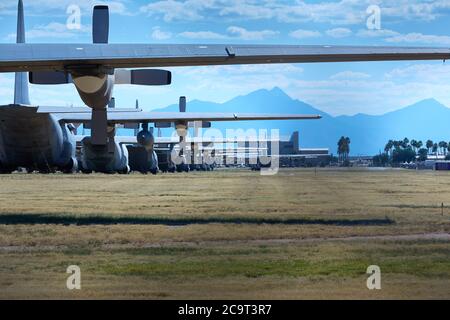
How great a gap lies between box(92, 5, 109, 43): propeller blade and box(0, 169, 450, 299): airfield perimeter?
18.2ft

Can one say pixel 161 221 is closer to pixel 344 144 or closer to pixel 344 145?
pixel 344 144

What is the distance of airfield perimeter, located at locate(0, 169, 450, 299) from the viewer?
36.1ft

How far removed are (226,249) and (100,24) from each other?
11.8 metres

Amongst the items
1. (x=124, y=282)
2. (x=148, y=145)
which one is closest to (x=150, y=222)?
(x=124, y=282)

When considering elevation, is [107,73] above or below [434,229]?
above

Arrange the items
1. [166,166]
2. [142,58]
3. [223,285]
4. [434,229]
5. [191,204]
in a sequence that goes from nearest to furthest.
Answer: [223,285] → [434,229] → [142,58] → [191,204] → [166,166]

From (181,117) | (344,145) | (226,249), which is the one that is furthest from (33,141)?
(226,249)

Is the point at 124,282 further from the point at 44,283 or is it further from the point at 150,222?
the point at 150,222

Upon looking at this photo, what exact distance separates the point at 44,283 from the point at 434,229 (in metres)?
10.7

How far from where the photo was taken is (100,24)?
24422 mm

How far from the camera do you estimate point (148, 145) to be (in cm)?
5291

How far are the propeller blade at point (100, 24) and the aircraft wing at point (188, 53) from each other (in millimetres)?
2824

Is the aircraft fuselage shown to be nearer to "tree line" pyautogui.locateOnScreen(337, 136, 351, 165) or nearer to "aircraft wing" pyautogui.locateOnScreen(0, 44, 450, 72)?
"tree line" pyautogui.locateOnScreen(337, 136, 351, 165)
